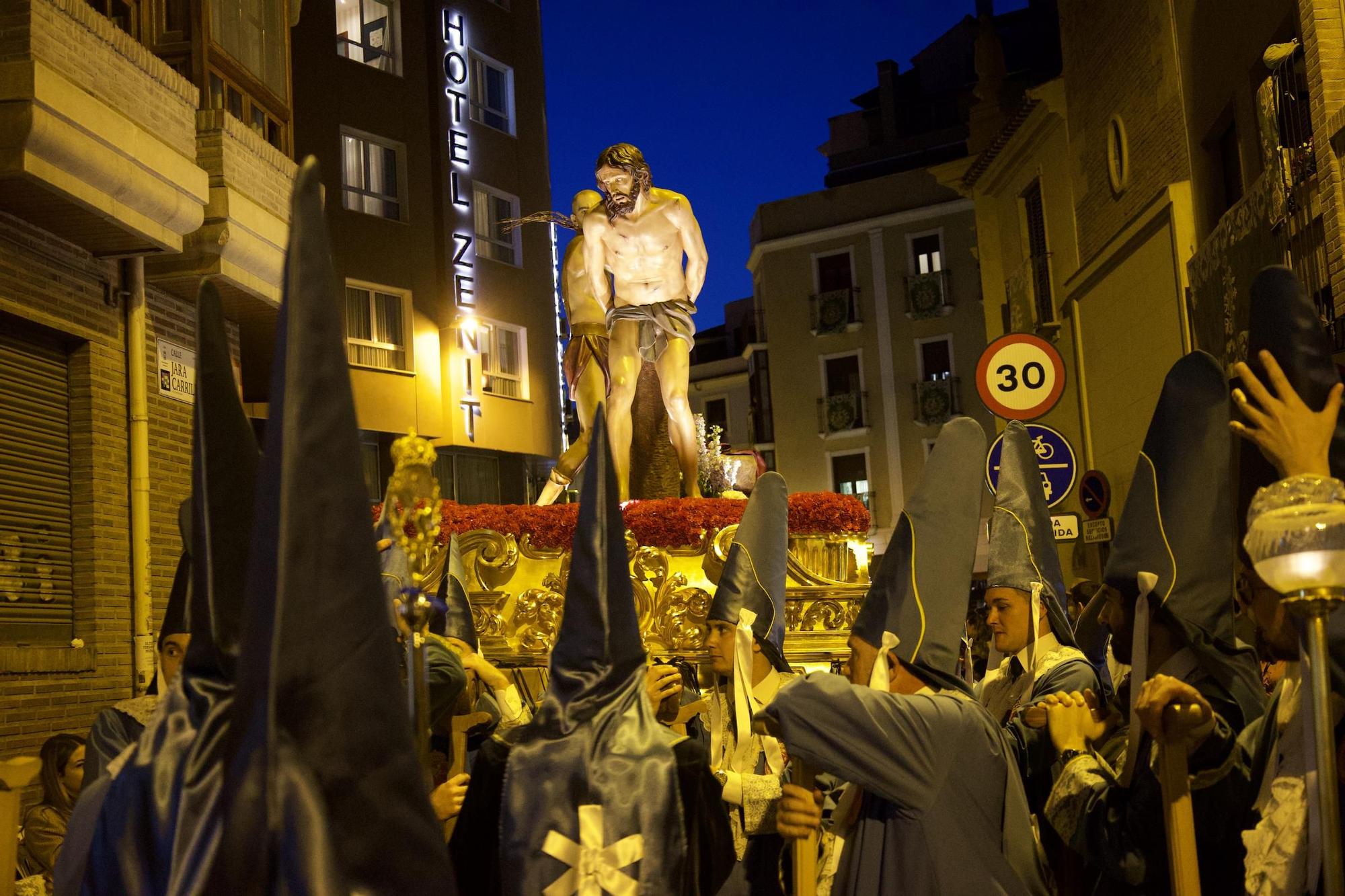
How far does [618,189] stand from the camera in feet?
38.1

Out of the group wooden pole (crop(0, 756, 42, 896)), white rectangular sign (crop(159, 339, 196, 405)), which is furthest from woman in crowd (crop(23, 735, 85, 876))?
white rectangular sign (crop(159, 339, 196, 405))

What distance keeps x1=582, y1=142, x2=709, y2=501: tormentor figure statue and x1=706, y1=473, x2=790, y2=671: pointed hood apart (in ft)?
16.4

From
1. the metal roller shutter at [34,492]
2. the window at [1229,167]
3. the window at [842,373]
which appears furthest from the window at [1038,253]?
the window at [842,373]

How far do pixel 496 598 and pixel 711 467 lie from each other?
2628 mm

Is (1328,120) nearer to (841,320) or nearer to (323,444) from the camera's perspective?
(323,444)

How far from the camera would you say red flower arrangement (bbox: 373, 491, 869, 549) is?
10406 millimetres

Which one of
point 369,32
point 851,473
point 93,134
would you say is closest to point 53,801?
point 93,134

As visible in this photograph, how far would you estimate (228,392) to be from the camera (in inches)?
103

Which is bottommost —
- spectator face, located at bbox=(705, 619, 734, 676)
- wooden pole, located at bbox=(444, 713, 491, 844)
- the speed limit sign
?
wooden pole, located at bbox=(444, 713, 491, 844)

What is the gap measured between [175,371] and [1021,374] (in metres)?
7.12

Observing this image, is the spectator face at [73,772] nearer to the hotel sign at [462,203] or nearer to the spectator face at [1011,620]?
the spectator face at [1011,620]

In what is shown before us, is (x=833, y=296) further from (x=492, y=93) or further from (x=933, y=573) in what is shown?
(x=933, y=573)

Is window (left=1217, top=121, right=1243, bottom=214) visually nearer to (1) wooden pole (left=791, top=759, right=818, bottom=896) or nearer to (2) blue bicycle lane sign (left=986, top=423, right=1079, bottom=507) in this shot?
(2) blue bicycle lane sign (left=986, top=423, right=1079, bottom=507)

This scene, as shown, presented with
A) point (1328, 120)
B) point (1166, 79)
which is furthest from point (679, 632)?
point (1166, 79)
